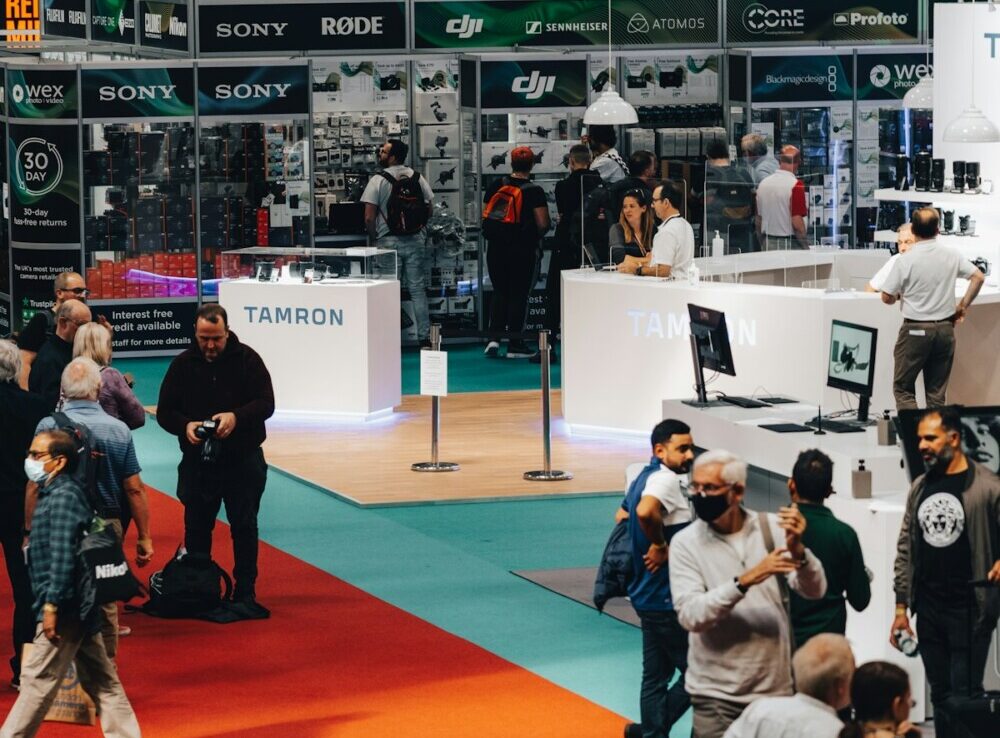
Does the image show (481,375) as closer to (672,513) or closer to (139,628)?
(139,628)

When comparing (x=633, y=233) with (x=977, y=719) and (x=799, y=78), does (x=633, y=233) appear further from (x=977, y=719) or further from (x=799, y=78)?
(x=977, y=719)

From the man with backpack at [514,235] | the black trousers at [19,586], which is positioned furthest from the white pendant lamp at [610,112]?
the black trousers at [19,586]

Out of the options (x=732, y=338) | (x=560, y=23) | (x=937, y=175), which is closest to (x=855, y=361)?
(x=732, y=338)

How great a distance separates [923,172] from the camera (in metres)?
13.8

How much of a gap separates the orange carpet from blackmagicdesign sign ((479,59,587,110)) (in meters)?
8.43

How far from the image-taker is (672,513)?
627cm

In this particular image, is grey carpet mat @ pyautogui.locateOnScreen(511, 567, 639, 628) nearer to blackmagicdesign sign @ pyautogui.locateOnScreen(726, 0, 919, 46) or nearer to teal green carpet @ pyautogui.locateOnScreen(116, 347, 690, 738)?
teal green carpet @ pyautogui.locateOnScreen(116, 347, 690, 738)

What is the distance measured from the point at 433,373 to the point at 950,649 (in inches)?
225

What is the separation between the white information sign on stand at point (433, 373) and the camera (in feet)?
37.8

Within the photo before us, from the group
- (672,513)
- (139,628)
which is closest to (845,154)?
(139,628)

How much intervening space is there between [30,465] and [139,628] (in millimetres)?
2219

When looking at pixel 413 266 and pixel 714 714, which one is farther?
pixel 413 266

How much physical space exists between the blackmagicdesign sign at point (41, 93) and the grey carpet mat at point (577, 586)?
326 inches

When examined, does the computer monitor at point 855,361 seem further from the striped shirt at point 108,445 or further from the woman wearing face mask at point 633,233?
the woman wearing face mask at point 633,233
